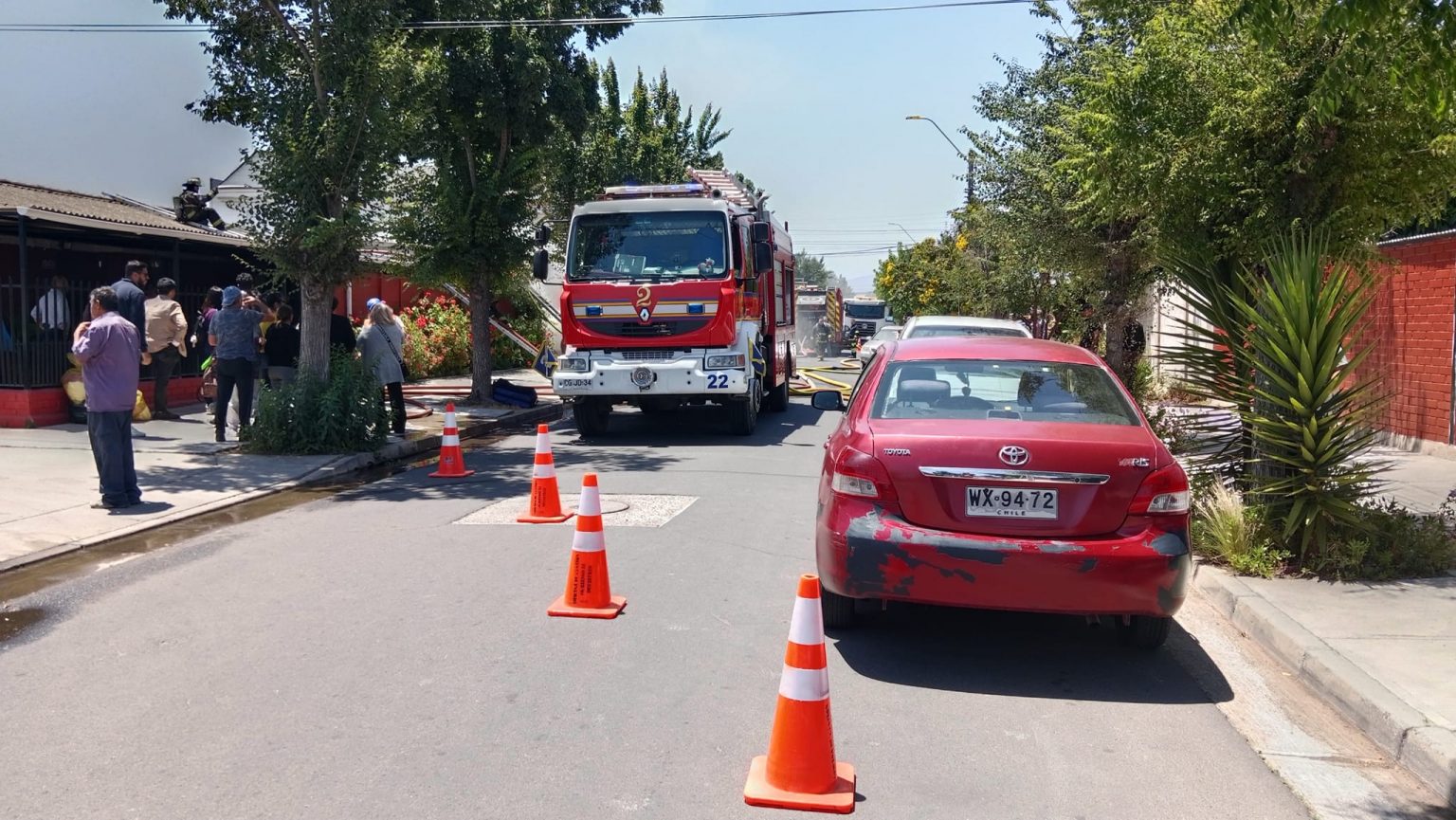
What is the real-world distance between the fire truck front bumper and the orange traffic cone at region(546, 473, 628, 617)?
7.85 m

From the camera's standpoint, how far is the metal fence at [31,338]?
14.0m

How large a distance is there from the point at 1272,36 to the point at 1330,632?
3109 millimetres

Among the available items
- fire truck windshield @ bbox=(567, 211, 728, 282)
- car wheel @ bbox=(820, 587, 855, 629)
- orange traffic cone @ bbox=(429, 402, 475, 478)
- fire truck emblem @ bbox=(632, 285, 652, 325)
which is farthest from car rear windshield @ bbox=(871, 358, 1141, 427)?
fire truck windshield @ bbox=(567, 211, 728, 282)

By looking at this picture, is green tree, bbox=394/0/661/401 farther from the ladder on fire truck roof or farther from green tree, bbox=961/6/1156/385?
green tree, bbox=961/6/1156/385

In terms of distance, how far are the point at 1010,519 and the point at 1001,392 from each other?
3.35 ft

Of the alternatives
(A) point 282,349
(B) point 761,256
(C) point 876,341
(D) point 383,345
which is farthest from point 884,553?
(C) point 876,341

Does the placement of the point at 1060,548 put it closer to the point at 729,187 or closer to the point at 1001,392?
the point at 1001,392

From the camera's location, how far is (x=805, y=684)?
4.18 meters

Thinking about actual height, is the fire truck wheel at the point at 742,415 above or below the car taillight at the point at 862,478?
below

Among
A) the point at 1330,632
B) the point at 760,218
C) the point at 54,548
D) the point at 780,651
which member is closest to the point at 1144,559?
→ the point at 1330,632

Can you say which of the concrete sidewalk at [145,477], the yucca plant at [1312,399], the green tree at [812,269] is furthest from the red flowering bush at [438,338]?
the green tree at [812,269]

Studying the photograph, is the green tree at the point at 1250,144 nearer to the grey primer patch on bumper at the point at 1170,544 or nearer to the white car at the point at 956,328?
the grey primer patch on bumper at the point at 1170,544

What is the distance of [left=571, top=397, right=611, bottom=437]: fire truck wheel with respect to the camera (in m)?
15.3

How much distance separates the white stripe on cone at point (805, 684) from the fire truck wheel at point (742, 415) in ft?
35.6
